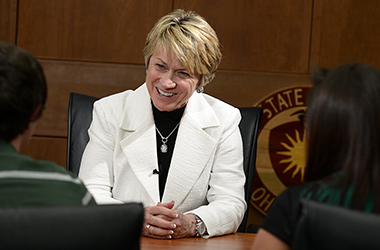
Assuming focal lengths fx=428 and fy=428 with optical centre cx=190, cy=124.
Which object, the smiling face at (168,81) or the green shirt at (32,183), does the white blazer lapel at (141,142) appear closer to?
the smiling face at (168,81)

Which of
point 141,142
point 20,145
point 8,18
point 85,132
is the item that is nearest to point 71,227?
point 20,145

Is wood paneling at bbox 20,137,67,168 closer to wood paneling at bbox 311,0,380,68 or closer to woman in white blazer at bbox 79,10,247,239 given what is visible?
woman in white blazer at bbox 79,10,247,239

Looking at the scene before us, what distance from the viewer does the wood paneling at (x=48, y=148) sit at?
3.09 m

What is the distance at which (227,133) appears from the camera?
6.76 ft

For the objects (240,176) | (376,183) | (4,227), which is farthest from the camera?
(240,176)

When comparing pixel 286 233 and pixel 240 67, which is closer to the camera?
pixel 286 233

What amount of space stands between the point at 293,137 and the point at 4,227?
2535 mm

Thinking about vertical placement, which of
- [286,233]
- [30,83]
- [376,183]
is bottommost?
[286,233]

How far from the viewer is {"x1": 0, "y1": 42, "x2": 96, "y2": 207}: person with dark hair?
82 centimetres

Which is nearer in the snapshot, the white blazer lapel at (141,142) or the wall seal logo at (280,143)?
the white blazer lapel at (141,142)

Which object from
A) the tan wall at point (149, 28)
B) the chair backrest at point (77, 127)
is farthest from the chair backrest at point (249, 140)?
the tan wall at point (149, 28)

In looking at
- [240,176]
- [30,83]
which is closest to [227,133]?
[240,176]

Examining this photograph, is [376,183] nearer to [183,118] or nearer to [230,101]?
[183,118]

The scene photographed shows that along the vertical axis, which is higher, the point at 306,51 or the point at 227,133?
the point at 306,51
